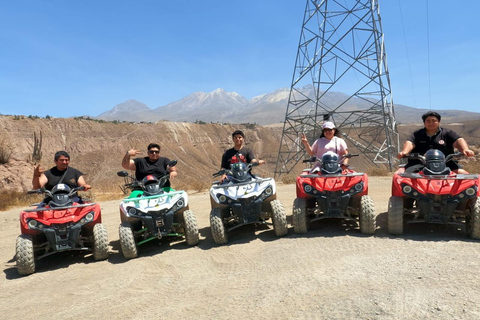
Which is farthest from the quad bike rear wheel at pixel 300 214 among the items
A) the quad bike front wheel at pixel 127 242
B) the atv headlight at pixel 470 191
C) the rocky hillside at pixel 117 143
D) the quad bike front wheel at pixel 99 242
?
the rocky hillside at pixel 117 143

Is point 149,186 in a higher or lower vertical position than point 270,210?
higher

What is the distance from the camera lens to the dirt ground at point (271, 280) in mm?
2928

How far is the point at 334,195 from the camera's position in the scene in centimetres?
520

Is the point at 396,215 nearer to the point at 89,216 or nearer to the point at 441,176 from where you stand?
the point at 441,176

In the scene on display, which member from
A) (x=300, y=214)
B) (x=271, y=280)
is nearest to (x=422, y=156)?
(x=300, y=214)

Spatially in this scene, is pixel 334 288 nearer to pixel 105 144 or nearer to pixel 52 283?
pixel 52 283

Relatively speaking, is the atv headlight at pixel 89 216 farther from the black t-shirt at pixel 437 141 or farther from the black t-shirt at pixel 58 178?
the black t-shirt at pixel 437 141

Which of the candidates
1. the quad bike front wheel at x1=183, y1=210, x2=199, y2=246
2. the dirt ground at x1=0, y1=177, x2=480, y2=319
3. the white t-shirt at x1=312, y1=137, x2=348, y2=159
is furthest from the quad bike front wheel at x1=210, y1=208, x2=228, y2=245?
the white t-shirt at x1=312, y1=137, x2=348, y2=159

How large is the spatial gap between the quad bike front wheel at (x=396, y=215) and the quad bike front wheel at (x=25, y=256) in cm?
534

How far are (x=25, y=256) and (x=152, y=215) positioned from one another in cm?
188

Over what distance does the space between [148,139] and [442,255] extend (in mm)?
47918

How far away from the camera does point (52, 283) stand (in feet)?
15.0

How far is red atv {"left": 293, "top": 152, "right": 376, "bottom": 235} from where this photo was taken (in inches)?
203

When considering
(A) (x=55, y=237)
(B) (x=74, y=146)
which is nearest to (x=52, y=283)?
(A) (x=55, y=237)
